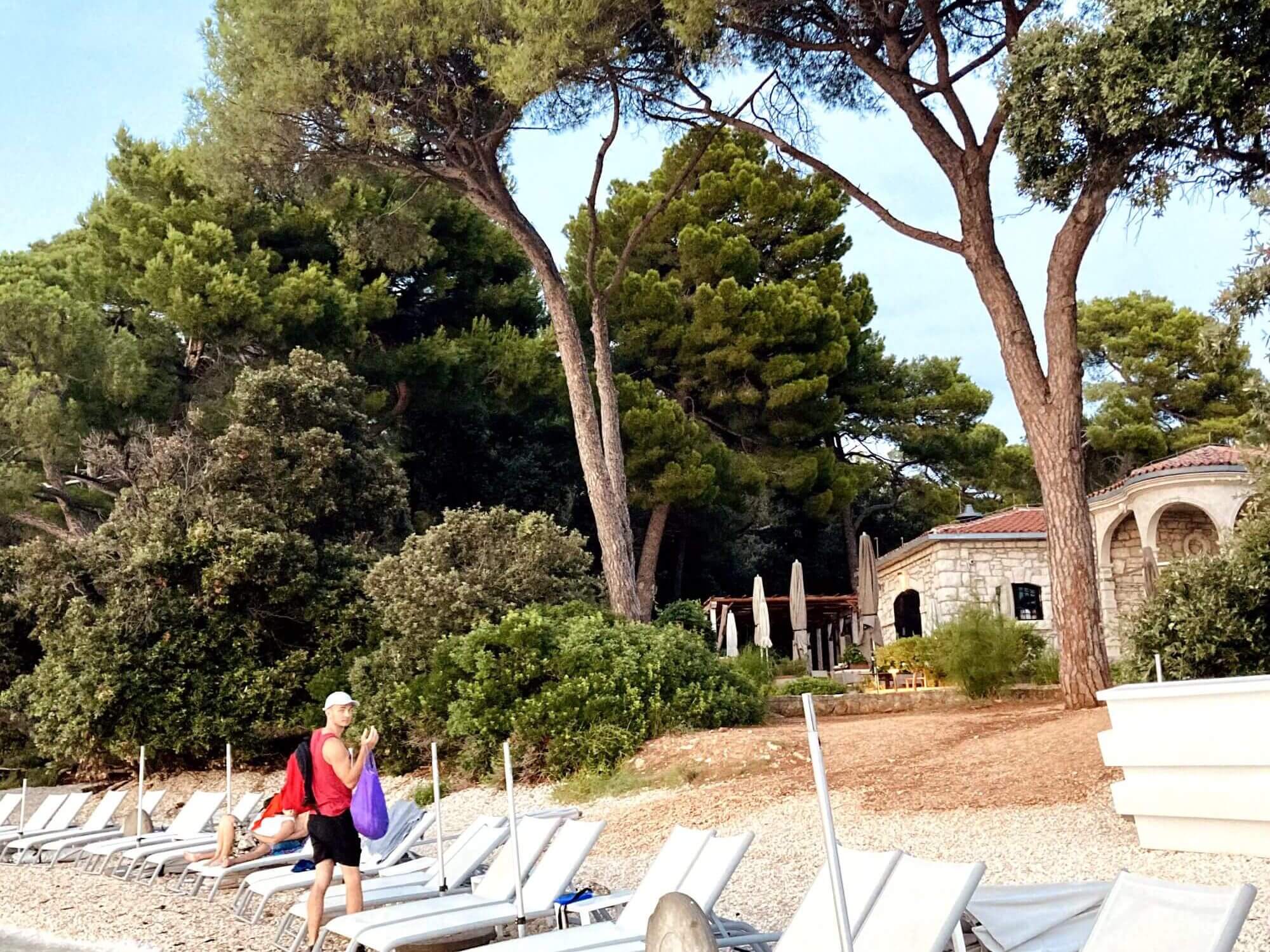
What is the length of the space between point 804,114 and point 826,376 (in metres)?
12.4

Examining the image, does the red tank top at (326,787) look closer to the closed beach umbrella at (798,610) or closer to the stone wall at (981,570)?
the closed beach umbrella at (798,610)

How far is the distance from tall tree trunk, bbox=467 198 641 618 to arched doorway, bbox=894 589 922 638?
38.7 feet

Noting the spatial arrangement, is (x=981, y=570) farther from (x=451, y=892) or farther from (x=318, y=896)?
(x=318, y=896)

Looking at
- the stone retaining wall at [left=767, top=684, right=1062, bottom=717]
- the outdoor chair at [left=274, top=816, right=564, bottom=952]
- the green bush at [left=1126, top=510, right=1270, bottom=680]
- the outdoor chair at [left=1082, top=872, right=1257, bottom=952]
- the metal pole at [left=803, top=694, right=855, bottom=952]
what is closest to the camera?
the outdoor chair at [left=1082, top=872, right=1257, bottom=952]

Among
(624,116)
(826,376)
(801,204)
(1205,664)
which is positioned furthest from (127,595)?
(801,204)

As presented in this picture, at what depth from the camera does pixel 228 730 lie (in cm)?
1628

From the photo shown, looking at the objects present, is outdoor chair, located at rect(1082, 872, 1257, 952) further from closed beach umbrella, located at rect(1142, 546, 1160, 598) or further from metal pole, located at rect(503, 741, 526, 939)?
closed beach umbrella, located at rect(1142, 546, 1160, 598)

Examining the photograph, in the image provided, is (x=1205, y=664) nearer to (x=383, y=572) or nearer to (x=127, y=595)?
(x=383, y=572)

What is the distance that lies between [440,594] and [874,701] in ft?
21.9

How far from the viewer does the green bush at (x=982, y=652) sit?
1602 centimetres

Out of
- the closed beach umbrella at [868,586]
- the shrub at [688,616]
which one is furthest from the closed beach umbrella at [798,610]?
the shrub at [688,616]

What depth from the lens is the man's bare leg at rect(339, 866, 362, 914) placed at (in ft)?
22.7

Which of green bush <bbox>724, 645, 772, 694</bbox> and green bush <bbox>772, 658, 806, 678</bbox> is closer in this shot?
green bush <bbox>724, 645, 772, 694</bbox>

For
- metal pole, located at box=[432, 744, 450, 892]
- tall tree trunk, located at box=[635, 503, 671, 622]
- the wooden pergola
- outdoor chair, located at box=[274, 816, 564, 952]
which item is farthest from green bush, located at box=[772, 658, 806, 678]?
outdoor chair, located at box=[274, 816, 564, 952]
